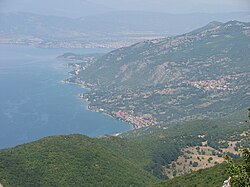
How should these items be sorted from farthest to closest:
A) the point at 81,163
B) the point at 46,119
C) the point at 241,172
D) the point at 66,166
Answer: the point at 46,119 → the point at 81,163 → the point at 66,166 → the point at 241,172

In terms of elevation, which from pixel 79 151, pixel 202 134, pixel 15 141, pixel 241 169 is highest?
pixel 241 169

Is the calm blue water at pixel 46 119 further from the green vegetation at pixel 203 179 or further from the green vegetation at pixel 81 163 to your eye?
the green vegetation at pixel 203 179

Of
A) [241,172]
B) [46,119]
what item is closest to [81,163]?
[241,172]

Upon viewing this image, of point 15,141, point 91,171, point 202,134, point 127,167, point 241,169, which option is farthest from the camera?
point 15,141

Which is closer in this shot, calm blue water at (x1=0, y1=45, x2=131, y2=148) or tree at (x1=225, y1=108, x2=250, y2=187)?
tree at (x1=225, y1=108, x2=250, y2=187)

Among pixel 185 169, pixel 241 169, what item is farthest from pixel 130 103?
pixel 241 169

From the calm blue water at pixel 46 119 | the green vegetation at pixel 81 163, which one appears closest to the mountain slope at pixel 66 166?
the green vegetation at pixel 81 163

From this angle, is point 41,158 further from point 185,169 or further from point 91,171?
point 185,169

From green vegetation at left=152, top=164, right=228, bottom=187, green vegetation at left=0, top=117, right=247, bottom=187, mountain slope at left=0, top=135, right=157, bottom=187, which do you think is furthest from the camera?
green vegetation at left=0, top=117, right=247, bottom=187

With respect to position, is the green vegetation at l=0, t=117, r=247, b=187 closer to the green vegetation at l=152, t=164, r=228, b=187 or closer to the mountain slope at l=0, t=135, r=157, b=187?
the mountain slope at l=0, t=135, r=157, b=187

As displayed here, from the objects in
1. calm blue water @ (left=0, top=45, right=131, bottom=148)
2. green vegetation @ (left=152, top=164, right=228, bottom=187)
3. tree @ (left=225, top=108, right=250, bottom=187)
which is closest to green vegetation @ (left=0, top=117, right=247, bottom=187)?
green vegetation @ (left=152, top=164, right=228, bottom=187)

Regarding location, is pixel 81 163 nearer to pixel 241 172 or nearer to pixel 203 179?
pixel 203 179
